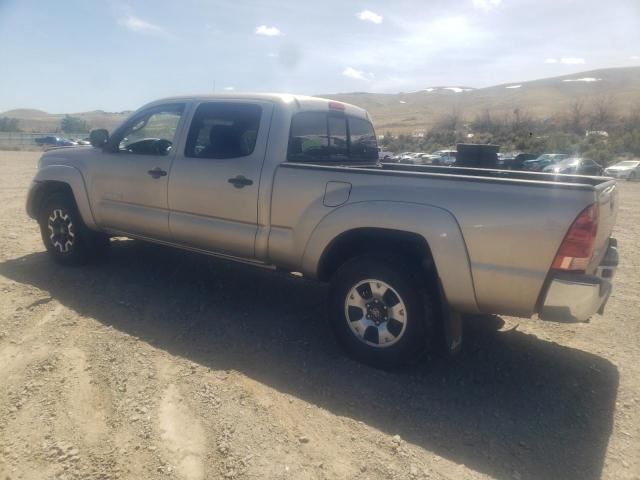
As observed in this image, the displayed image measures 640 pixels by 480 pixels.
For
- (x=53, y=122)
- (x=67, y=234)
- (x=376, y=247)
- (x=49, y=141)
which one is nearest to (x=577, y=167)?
(x=376, y=247)

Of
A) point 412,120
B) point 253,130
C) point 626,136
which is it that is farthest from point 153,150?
point 412,120

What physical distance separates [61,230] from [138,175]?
1.44m

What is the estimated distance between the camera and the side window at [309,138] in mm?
4281

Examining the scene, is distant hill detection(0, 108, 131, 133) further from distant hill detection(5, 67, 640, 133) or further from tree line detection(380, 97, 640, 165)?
tree line detection(380, 97, 640, 165)

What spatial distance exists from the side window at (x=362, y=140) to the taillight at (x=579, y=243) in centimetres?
259

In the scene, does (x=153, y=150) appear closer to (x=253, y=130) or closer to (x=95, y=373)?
(x=253, y=130)

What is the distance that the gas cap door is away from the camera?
3662 mm

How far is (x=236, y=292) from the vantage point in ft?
17.0

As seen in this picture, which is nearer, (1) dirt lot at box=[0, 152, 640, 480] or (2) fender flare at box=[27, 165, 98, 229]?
(1) dirt lot at box=[0, 152, 640, 480]

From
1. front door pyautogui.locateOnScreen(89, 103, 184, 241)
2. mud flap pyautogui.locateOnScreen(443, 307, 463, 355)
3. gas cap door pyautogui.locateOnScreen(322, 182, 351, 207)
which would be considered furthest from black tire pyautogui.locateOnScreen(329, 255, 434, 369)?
front door pyautogui.locateOnScreen(89, 103, 184, 241)

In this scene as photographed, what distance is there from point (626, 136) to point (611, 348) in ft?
149

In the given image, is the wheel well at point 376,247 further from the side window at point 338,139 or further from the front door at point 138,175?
the front door at point 138,175

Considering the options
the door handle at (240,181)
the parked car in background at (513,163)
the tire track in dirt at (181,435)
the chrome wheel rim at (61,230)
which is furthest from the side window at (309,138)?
the parked car in background at (513,163)

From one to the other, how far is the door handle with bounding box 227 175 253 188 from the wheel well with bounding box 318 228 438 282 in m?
0.93
